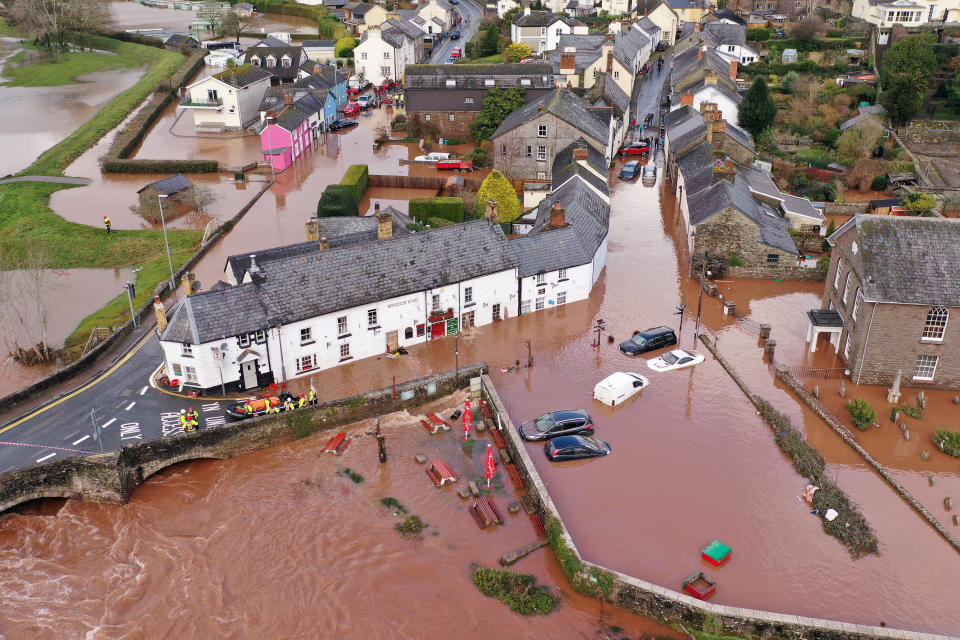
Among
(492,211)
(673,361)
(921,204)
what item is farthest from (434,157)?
(921,204)

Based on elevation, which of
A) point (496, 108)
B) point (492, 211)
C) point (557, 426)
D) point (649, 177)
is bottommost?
point (557, 426)

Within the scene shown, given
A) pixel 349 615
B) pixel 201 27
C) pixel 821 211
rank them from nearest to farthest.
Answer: pixel 349 615, pixel 821 211, pixel 201 27

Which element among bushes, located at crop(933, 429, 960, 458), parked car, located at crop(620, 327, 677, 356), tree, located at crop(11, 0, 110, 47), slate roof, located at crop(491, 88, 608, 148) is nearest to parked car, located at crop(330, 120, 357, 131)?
slate roof, located at crop(491, 88, 608, 148)

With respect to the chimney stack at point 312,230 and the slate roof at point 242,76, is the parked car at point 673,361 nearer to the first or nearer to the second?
the chimney stack at point 312,230

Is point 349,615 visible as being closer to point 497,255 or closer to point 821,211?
point 497,255

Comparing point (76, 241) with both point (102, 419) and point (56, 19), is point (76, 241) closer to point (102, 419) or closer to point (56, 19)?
point (102, 419)

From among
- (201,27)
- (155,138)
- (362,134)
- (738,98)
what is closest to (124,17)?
(201,27)
